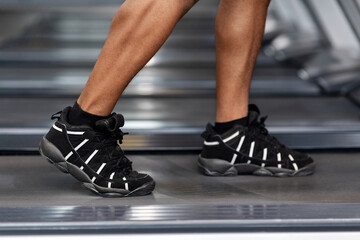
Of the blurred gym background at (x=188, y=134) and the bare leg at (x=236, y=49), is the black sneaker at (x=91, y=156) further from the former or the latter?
the bare leg at (x=236, y=49)

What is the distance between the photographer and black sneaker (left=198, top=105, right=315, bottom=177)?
75.2 inches

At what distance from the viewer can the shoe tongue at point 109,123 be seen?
1.62 metres

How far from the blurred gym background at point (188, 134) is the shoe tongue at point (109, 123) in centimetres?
20

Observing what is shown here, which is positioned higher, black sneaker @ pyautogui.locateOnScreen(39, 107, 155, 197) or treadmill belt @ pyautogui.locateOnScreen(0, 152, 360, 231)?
black sneaker @ pyautogui.locateOnScreen(39, 107, 155, 197)

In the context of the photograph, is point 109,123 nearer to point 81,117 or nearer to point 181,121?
point 81,117

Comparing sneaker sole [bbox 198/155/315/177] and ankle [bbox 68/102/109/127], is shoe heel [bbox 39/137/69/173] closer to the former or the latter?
ankle [bbox 68/102/109/127]

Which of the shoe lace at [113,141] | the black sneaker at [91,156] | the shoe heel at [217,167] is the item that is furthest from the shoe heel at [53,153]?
the shoe heel at [217,167]

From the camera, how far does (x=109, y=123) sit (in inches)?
64.1

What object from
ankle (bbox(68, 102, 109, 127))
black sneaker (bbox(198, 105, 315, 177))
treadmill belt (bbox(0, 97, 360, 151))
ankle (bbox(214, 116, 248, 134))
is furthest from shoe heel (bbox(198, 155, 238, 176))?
ankle (bbox(68, 102, 109, 127))

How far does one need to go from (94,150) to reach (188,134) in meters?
0.69

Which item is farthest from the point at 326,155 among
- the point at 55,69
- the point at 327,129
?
the point at 55,69

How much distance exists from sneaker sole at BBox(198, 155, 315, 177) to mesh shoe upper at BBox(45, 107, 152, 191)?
331 millimetres

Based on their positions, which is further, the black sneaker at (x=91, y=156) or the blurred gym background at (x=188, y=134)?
the black sneaker at (x=91, y=156)

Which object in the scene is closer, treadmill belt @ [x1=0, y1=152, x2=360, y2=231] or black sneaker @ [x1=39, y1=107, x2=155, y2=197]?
treadmill belt @ [x1=0, y1=152, x2=360, y2=231]
